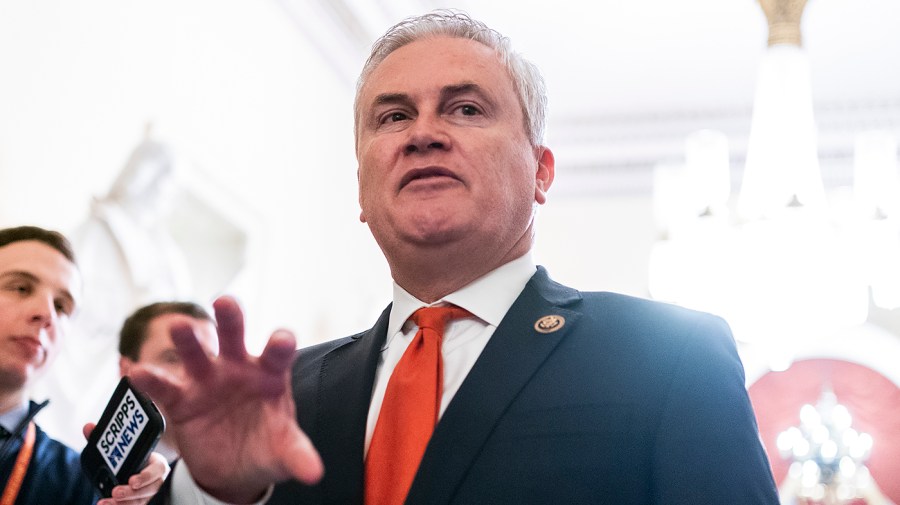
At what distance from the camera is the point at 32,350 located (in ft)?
7.27

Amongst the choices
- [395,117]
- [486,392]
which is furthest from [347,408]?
[395,117]

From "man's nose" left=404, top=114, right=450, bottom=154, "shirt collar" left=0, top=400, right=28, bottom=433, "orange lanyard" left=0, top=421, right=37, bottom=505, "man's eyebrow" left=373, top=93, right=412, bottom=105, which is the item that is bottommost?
"orange lanyard" left=0, top=421, right=37, bottom=505

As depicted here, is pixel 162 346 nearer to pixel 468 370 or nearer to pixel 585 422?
pixel 468 370

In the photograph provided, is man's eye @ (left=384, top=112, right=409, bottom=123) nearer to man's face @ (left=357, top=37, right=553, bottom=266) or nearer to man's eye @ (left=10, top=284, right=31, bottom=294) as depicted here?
man's face @ (left=357, top=37, right=553, bottom=266)

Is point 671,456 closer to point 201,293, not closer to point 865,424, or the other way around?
point 201,293

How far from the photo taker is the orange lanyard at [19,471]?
2068 mm

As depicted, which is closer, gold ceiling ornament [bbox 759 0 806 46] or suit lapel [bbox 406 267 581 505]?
suit lapel [bbox 406 267 581 505]

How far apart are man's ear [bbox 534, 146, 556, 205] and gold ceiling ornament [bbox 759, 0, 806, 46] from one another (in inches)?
102

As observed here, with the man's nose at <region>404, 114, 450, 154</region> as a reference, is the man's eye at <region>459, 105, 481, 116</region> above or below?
above

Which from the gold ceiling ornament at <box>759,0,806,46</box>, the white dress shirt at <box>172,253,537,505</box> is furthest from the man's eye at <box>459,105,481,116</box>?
the gold ceiling ornament at <box>759,0,806,46</box>

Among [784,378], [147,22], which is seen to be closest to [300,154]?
[147,22]

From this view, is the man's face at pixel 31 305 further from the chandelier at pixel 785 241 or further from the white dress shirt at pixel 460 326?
the chandelier at pixel 785 241

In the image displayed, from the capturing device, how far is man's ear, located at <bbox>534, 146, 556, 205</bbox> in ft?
6.02

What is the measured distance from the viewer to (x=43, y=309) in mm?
2289
